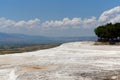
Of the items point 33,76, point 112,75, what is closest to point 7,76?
point 33,76

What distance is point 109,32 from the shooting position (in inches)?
3708

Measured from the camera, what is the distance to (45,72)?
110 ft

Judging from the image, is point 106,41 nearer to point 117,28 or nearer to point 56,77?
point 117,28

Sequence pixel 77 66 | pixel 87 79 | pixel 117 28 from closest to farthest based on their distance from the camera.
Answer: pixel 87 79
pixel 77 66
pixel 117 28

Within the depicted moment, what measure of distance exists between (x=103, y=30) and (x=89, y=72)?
64.3 metres

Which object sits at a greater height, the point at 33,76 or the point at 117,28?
the point at 117,28

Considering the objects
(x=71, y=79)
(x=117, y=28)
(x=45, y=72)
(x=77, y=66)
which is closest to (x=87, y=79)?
(x=71, y=79)

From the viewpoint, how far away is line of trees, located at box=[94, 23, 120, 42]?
3681 inches

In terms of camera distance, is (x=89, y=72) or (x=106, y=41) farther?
(x=106, y=41)

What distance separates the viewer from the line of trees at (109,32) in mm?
93500

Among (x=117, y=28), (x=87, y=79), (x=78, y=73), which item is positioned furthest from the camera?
(x=117, y=28)

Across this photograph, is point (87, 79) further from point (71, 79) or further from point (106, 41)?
point (106, 41)

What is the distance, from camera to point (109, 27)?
94.5 metres

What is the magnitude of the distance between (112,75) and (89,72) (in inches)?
99.2
